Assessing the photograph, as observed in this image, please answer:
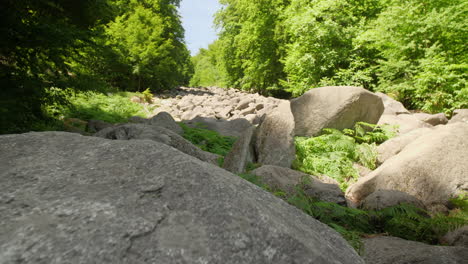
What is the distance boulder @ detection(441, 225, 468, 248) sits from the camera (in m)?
A: 2.72

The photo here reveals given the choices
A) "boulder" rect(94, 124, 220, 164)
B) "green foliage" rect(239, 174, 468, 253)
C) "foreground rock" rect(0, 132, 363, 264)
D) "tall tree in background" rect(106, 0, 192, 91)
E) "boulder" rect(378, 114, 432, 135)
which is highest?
"tall tree in background" rect(106, 0, 192, 91)

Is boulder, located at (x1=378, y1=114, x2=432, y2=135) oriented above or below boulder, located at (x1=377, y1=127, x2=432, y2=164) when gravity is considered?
above

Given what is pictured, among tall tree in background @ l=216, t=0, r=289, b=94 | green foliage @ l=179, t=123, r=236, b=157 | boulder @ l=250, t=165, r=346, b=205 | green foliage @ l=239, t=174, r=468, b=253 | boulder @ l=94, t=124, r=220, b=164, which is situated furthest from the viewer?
tall tree in background @ l=216, t=0, r=289, b=94

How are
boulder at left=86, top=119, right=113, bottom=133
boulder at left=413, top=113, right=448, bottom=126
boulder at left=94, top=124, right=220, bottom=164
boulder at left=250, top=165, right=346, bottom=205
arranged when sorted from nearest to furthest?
boulder at left=250, top=165, right=346, bottom=205, boulder at left=94, top=124, right=220, bottom=164, boulder at left=86, top=119, right=113, bottom=133, boulder at left=413, top=113, right=448, bottom=126

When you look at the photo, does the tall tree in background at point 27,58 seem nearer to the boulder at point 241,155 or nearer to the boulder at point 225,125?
the boulder at point 241,155

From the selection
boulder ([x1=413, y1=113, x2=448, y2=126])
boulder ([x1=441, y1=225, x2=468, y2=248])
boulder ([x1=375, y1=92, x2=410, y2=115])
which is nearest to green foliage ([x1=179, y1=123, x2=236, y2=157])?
boulder ([x1=441, y1=225, x2=468, y2=248])

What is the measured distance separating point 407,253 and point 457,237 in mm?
1083

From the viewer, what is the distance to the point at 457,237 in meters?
2.79

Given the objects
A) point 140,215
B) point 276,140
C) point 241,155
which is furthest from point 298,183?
point 140,215

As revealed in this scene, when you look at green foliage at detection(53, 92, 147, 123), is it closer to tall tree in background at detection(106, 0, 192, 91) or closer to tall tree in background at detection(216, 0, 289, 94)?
tall tree in background at detection(106, 0, 192, 91)

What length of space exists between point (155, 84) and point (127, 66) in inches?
115

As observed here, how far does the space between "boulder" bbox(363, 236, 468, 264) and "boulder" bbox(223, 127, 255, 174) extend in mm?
2747

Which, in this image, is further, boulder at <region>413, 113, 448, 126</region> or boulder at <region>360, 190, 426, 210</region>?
boulder at <region>413, 113, 448, 126</region>

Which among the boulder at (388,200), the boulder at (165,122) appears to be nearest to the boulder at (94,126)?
the boulder at (165,122)
